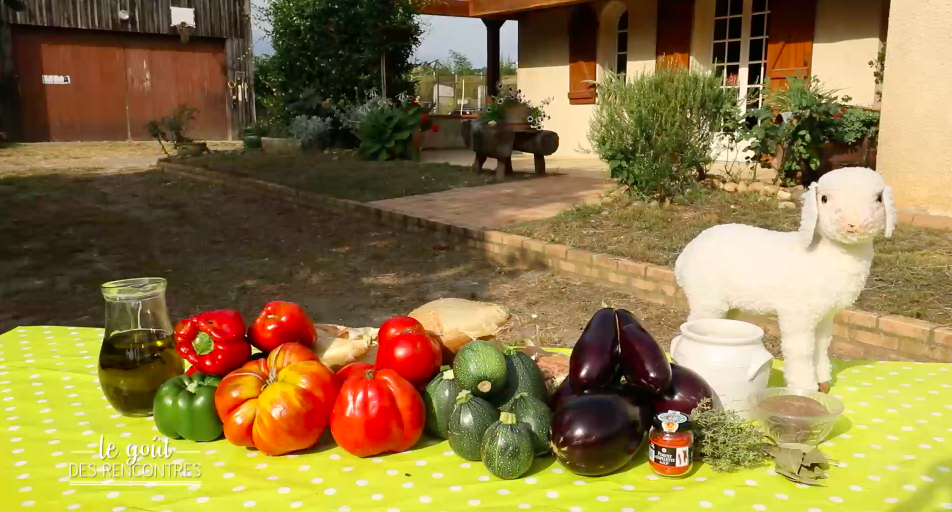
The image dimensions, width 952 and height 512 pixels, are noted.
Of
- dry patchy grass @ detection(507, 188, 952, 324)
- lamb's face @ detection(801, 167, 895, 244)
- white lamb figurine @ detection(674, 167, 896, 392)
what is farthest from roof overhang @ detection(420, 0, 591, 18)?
lamb's face @ detection(801, 167, 895, 244)

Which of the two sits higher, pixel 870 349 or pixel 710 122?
pixel 710 122

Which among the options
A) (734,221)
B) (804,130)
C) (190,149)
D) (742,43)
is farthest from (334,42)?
(734,221)

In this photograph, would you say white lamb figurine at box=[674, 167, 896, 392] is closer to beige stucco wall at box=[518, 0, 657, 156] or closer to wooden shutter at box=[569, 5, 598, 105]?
beige stucco wall at box=[518, 0, 657, 156]

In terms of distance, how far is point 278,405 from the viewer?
1.43 m

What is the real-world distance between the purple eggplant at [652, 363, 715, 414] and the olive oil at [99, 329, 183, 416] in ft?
3.54

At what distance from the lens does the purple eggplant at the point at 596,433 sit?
4.41 ft

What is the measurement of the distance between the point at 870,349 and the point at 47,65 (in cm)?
1906

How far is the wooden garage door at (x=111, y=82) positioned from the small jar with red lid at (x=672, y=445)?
1971 cm

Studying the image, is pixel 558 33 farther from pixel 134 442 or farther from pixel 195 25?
pixel 134 442

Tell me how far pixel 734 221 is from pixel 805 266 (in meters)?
4.65

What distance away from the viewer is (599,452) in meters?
1.35

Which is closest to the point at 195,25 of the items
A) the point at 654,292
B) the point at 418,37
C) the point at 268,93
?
the point at 268,93

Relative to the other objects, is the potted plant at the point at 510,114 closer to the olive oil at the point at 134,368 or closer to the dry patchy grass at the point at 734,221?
the dry patchy grass at the point at 734,221

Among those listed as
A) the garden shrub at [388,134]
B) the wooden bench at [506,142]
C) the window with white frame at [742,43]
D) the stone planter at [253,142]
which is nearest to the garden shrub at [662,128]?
the wooden bench at [506,142]
